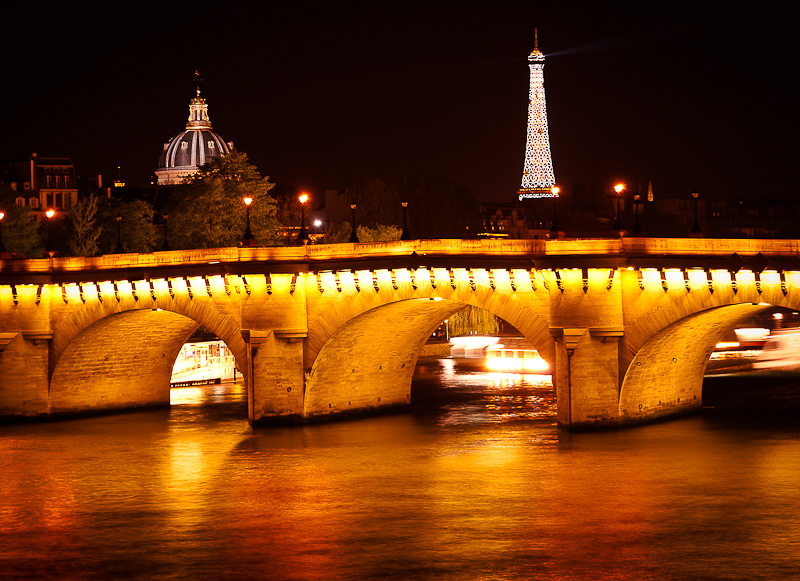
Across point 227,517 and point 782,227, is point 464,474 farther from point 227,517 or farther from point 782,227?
point 782,227

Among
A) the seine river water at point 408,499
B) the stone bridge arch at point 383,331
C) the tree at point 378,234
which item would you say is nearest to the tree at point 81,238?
the tree at point 378,234

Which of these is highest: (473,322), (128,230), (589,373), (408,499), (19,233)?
(128,230)

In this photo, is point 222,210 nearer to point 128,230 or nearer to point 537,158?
point 128,230

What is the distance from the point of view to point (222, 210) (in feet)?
263

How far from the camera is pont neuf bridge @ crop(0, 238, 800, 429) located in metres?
43.0

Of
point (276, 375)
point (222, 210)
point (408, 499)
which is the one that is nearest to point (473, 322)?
point (222, 210)

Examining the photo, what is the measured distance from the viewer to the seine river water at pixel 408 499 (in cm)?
2928

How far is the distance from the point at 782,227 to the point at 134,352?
394 feet

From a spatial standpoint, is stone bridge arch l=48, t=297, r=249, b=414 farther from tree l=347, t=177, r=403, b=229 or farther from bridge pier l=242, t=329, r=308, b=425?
tree l=347, t=177, r=403, b=229

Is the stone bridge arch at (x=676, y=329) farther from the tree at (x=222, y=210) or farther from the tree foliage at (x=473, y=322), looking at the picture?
the tree foliage at (x=473, y=322)

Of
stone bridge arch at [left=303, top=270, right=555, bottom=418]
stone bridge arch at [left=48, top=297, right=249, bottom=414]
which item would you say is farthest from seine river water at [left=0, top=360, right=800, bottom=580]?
stone bridge arch at [left=48, top=297, right=249, bottom=414]

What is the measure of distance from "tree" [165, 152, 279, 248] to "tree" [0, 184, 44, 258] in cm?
837

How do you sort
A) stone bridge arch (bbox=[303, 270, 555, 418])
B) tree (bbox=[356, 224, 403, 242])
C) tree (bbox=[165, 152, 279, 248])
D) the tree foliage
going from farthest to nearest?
1. the tree foliage
2. tree (bbox=[356, 224, 403, 242])
3. tree (bbox=[165, 152, 279, 248])
4. stone bridge arch (bbox=[303, 270, 555, 418])

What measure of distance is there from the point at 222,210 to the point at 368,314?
109ft
